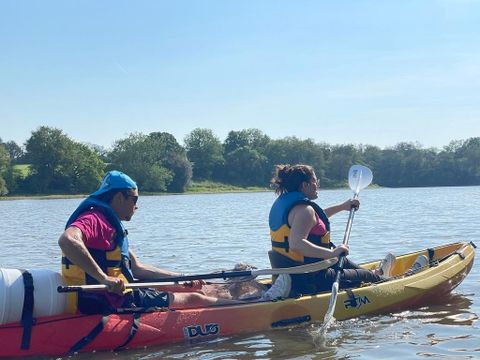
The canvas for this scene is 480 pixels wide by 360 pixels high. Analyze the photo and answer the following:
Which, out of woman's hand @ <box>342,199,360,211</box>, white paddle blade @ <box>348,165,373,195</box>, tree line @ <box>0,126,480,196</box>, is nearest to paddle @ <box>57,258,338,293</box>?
woman's hand @ <box>342,199,360,211</box>

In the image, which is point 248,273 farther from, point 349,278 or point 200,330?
point 349,278

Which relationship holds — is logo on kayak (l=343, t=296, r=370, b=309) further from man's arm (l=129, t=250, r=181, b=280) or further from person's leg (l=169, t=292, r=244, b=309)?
man's arm (l=129, t=250, r=181, b=280)

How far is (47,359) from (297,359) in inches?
80.3

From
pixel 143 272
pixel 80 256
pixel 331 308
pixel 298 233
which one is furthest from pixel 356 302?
pixel 80 256

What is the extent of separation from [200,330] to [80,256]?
1451mm

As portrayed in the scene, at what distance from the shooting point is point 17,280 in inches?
202

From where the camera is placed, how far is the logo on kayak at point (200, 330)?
586cm

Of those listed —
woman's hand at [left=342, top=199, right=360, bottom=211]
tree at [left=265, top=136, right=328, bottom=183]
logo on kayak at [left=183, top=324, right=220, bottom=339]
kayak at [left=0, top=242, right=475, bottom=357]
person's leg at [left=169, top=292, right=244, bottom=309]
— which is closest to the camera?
kayak at [left=0, top=242, right=475, bottom=357]

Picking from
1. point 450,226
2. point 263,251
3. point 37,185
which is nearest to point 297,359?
point 263,251

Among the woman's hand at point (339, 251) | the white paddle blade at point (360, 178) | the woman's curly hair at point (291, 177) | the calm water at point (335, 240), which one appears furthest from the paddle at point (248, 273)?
the white paddle blade at point (360, 178)

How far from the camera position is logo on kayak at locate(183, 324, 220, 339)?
5.86 m

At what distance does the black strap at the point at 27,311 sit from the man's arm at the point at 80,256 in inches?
15.5

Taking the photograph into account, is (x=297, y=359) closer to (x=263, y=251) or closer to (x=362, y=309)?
(x=362, y=309)

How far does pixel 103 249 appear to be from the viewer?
5391 mm
